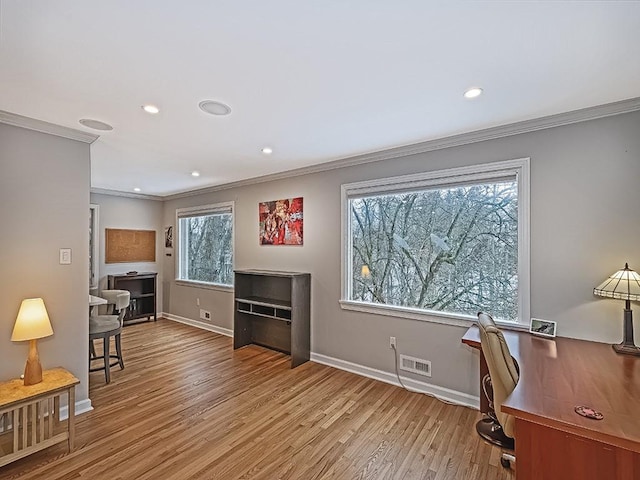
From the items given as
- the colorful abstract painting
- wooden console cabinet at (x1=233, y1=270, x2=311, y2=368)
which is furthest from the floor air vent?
the colorful abstract painting

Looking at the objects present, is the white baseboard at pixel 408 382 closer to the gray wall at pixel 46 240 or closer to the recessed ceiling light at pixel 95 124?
the gray wall at pixel 46 240

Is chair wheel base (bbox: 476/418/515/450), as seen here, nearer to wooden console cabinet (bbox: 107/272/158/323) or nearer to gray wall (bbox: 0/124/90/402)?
gray wall (bbox: 0/124/90/402)

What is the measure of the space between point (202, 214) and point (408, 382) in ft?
14.1

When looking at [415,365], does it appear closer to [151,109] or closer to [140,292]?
[151,109]

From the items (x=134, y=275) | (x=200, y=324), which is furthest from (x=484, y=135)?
(x=134, y=275)

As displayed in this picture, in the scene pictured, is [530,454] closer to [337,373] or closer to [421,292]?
[421,292]

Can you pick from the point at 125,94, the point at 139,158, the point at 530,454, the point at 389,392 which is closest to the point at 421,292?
the point at 389,392

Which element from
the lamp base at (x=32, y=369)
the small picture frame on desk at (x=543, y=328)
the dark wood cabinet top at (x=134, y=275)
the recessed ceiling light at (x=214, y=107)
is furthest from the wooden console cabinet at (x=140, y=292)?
the small picture frame on desk at (x=543, y=328)

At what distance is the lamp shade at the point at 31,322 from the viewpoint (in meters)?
2.20

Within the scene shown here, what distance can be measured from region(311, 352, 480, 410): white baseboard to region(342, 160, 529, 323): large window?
0.67 meters

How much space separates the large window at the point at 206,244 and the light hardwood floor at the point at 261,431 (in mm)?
1996

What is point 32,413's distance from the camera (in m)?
2.08

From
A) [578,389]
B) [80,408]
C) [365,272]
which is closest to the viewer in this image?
[578,389]

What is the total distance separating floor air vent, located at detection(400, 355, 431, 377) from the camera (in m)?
3.08
